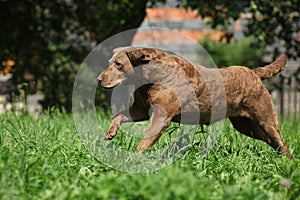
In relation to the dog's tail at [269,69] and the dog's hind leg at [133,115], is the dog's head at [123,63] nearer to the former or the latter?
the dog's hind leg at [133,115]

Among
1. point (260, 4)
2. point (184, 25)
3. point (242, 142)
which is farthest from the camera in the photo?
point (184, 25)

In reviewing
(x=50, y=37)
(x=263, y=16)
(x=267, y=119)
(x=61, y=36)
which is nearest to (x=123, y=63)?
(x=267, y=119)

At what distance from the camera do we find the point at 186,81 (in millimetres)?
4344

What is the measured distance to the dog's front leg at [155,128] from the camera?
4.12 meters

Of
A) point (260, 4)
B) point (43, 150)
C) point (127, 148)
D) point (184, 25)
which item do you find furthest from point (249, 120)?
point (184, 25)

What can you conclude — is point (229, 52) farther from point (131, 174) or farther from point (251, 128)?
point (131, 174)

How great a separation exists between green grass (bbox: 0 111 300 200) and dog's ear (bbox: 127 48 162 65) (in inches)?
26.7

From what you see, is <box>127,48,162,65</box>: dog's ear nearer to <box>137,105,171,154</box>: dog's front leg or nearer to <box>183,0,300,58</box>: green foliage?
<box>137,105,171,154</box>: dog's front leg

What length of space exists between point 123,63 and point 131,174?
92cm

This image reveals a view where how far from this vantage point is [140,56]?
13.8 feet

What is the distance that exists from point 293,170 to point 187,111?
998mm

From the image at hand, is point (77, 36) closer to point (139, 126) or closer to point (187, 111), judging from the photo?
point (139, 126)

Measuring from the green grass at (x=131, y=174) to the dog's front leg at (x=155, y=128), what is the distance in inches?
10.0

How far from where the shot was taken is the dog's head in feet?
13.5
